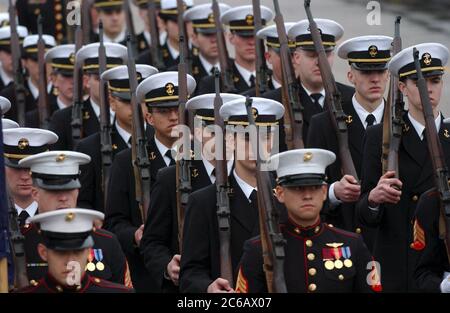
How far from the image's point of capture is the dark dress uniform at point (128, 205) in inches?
551

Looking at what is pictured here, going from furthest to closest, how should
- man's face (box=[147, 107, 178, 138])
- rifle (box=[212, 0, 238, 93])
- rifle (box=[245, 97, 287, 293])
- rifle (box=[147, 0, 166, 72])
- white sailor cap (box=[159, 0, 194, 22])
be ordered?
1. white sailor cap (box=[159, 0, 194, 22])
2. rifle (box=[147, 0, 166, 72])
3. rifle (box=[212, 0, 238, 93])
4. man's face (box=[147, 107, 178, 138])
5. rifle (box=[245, 97, 287, 293])

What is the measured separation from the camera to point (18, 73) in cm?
1877

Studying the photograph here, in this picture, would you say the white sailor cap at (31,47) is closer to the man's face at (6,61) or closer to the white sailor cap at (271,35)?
the man's face at (6,61)

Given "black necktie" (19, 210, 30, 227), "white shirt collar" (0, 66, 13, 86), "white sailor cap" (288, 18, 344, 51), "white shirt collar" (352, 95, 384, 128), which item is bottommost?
"black necktie" (19, 210, 30, 227)

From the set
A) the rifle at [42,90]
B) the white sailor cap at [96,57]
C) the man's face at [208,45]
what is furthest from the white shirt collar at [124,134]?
the man's face at [208,45]

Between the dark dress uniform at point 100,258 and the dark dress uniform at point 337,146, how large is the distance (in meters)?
1.97

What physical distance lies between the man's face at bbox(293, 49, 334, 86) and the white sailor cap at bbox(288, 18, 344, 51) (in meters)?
0.05

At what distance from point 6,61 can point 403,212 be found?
308 inches

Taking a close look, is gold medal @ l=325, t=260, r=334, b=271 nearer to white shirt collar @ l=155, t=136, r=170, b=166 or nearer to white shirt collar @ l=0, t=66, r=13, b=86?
white shirt collar @ l=155, t=136, r=170, b=166

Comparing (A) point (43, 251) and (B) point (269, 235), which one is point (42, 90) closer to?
(A) point (43, 251)

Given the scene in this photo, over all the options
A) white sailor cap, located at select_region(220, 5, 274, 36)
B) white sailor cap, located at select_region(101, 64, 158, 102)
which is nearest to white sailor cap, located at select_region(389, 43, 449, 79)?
white sailor cap, located at select_region(101, 64, 158, 102)

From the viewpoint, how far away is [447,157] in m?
12.9

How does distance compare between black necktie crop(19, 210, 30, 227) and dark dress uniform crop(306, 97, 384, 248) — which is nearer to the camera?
black necktie crop(19, 210, 30, 227)

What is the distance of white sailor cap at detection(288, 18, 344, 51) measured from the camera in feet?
49.4
